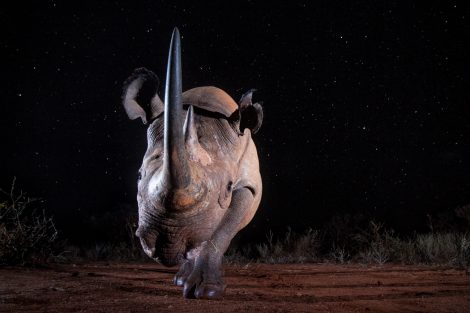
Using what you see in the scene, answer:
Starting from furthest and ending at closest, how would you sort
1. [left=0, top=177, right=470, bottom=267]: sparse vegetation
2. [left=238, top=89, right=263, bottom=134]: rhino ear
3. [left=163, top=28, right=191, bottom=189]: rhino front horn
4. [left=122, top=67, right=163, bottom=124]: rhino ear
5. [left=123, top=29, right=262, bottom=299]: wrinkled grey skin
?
[left=0, top=177, right=470, bottom=267]: sparse vegetation
[left=122, top=67, right=163, bottom=124]: rhino ear
[left=238, top=89, right=263, bottom=134]: rhino ear
[left=123, top=29, right=262, bottom=299]: wrinkled grey skin
[left=163, top=28, right=191, bottom=189]: rhino front horn

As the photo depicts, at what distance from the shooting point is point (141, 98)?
506 cm

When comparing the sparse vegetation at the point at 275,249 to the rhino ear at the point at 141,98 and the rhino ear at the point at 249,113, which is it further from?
the rhino ear at the point at 249,113

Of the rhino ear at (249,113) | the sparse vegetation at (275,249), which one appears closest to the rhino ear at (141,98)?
the rhino ear at (249,113)

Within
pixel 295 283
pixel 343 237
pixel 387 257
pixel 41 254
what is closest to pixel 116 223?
pixel 343 237

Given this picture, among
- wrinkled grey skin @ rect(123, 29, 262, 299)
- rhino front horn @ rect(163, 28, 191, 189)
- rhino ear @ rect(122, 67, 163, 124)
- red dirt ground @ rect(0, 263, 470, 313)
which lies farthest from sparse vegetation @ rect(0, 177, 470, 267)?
rhino front horn @ rect(163, 28, 191, 189)

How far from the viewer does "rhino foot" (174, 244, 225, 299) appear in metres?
3.62

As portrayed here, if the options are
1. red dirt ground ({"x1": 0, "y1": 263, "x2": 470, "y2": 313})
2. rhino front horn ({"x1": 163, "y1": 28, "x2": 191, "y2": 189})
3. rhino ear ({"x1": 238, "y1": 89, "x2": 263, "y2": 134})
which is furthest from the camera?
rhino ear ({"x1": 238, "y1": 89, "x2": 263, "y2": 134})

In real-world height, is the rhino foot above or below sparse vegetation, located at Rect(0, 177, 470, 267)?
above

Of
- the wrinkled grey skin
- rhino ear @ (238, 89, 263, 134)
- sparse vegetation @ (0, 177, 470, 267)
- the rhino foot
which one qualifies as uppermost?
rhino ear @ (238, 89, 263, 134)

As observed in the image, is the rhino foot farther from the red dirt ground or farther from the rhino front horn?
the rhino front horn

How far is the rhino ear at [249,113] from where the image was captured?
15.5 ft

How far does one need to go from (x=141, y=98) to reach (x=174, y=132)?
2.04 meters

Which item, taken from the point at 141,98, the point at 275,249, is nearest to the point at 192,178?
the point at 141,98

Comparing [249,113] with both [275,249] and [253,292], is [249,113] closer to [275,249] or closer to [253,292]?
[253,292]
